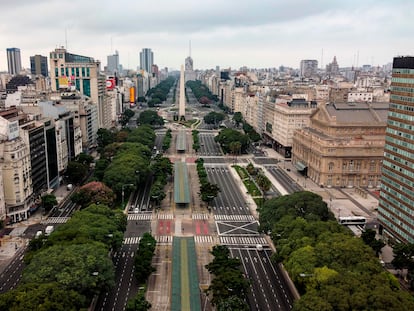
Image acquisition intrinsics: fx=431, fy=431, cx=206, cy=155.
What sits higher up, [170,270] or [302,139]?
[302,139]

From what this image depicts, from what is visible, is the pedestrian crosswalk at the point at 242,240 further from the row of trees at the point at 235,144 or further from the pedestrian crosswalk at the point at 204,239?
the row of trees at the point at 235,144

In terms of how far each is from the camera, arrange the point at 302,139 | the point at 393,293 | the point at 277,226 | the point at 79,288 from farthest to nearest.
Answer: the point at 302,139 → the point at 277,226 → the point at 79,288 → the point at 393,293

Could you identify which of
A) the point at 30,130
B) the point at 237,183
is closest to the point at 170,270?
the point at 30,130

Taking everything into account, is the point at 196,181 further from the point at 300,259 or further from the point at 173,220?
the point at 300,259

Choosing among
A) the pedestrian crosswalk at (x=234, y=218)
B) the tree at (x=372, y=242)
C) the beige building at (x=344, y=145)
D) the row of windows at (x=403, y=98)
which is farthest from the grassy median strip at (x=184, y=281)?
the beige building at (x=344, y=145)

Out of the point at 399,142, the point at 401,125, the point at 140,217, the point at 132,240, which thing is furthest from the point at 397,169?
the point at 140,217

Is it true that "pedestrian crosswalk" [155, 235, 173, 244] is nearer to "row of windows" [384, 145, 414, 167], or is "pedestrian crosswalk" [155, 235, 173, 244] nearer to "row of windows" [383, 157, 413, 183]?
"row of windows" [383, 157, 413, 183]

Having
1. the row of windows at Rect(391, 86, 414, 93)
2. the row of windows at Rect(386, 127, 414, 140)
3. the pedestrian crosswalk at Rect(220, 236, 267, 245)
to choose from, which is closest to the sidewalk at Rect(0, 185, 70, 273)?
the pedestrian crosswalk at Rect(220, 236, 267, 245)
